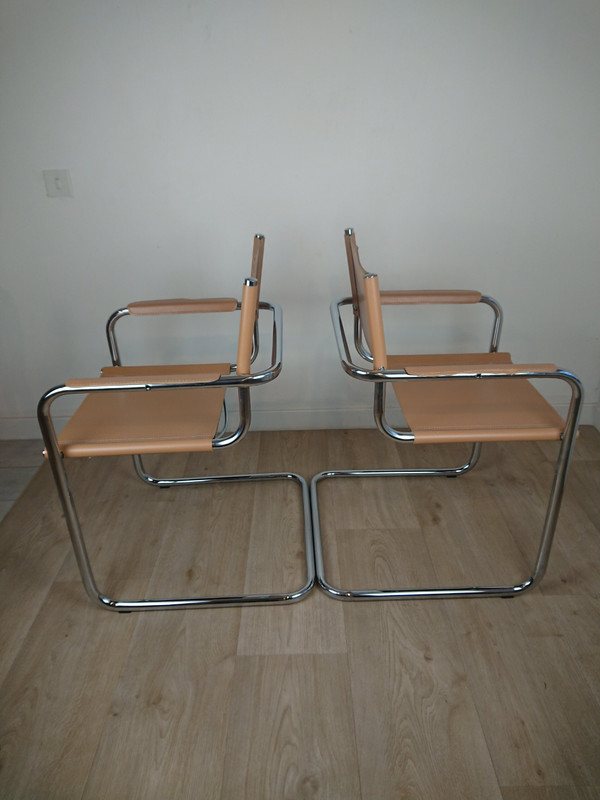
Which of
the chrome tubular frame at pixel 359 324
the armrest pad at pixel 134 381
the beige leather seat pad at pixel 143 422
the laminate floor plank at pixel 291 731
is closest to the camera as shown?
the laminate floor plank at pixel 291 731

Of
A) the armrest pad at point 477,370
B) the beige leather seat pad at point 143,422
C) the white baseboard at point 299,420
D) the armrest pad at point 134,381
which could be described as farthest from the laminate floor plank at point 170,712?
the white baseboard at point 299,420

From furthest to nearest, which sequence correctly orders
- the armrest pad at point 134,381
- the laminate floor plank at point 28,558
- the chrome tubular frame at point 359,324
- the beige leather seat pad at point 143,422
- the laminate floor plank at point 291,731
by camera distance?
the chrome tubular frame at point 359,324
the laminate floor plank at point 28,558
the beige leather seat pad at point 143,422
the armrest pad at point 134,381
the laminate floor plank at point 291,731

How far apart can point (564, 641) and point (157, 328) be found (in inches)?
62.3

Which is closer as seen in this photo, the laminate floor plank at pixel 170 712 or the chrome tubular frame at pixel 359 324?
the laminate floor plank at pixel 170 712

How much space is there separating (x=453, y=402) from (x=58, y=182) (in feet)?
4.66

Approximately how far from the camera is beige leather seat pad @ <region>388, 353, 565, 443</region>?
1.36 meters

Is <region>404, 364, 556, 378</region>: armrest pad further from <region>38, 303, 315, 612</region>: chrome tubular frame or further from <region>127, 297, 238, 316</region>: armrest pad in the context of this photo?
<region>127, 297, 238, 316</region>: armrest pad

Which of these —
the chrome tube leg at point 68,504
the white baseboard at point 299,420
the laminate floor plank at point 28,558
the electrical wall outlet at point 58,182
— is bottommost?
the laminate floor plank at point 28,558

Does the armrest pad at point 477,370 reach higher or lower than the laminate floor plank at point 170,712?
higher

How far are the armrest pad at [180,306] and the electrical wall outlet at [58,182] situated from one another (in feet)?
1.73

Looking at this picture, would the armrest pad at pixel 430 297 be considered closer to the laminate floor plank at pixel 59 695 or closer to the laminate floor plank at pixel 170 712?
the laminate floor plank at pixel 170 712

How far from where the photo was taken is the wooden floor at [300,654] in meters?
1.17

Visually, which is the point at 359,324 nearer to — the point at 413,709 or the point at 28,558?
the point at 413,709

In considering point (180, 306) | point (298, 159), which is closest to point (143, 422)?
point (180, 306)
